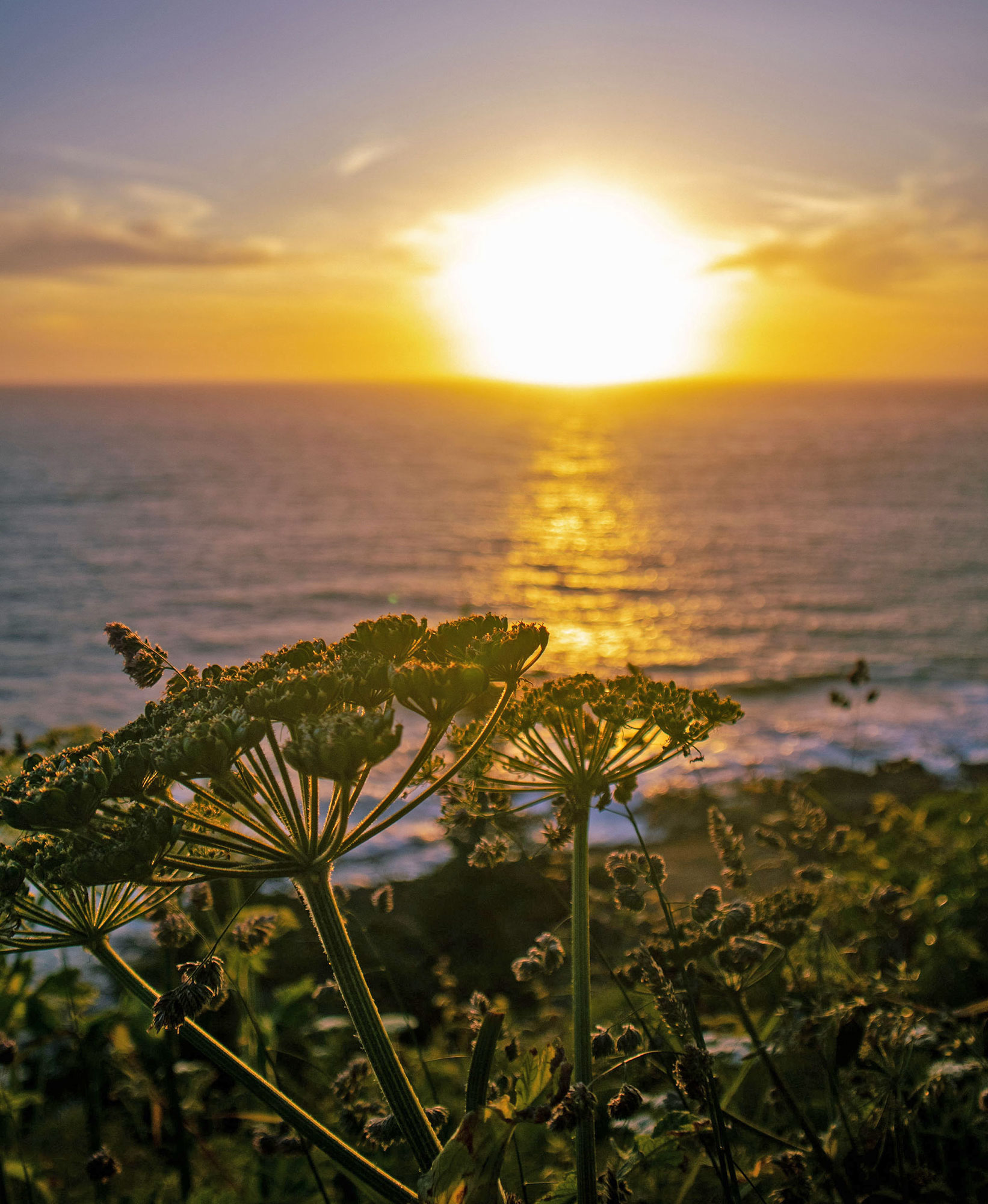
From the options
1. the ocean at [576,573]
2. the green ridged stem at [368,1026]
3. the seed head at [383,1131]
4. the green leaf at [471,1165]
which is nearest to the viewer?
the green leaf at [471,1165]

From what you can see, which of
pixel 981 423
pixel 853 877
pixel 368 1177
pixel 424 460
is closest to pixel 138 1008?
pixel 368 1177

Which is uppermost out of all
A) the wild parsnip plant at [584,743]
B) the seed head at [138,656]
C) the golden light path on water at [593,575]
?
the seed head at [138,656]

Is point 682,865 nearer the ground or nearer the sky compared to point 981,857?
nearer the ground

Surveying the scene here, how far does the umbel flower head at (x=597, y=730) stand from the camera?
2264 mm

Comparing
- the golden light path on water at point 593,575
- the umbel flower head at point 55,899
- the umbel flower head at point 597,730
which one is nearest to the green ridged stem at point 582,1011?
the umbel flower head at point 597,730

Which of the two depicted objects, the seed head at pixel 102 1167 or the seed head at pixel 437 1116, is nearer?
the seed head at pixel 437 1116

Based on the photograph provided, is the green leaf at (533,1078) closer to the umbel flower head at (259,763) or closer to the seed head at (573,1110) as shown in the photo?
the seed head at (573,1110)

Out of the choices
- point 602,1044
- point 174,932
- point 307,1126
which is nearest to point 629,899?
point 602,1044

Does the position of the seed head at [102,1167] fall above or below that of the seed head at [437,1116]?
below

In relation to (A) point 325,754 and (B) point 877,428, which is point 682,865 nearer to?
(A) point 325,754

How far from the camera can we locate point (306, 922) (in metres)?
8.35

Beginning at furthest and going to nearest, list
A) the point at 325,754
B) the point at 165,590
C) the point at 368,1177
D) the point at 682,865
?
the point at 165,590
the point at 682,865
the point at 368,1177
the point at 325,754

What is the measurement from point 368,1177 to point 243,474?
9848 centimetres

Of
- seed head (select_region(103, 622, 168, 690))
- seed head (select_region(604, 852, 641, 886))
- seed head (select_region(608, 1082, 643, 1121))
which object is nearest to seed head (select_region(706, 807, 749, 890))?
seed head (select_region(604, 852, 641, 886))
